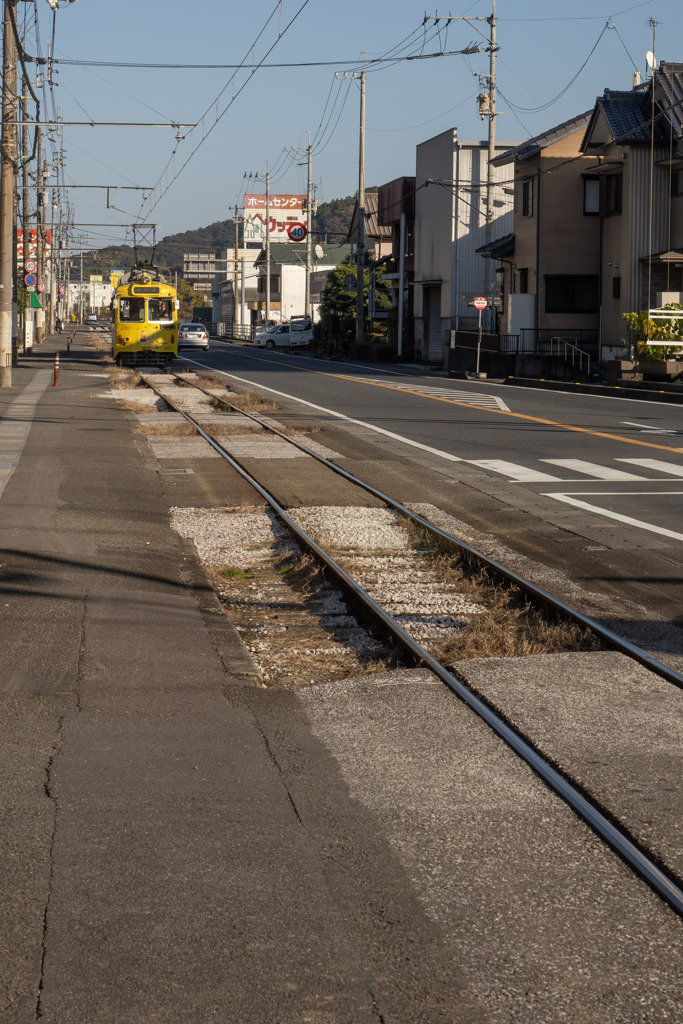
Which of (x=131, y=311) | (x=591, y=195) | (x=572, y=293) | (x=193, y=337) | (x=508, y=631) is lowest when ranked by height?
(x=508, y=631)

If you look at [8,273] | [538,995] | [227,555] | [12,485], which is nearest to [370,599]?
[227,555]

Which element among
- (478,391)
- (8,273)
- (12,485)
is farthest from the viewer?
(478,391)

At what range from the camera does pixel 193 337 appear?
6994 cm

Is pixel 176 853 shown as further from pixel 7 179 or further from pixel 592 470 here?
pixel 7 179

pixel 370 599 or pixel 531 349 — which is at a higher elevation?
pixel 531 349

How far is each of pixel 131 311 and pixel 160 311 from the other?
1090 millimetres

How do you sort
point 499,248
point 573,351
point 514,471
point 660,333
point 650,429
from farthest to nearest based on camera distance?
1. point 499,248
2. point 573,351
3. point 660,333
4. point 650,429
5. point 514,471

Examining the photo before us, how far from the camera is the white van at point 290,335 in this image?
8062 cm

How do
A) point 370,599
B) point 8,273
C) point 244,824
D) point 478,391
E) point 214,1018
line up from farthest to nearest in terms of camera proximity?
point 478,391 < point 8,273 < point 370,599 < point 244,824 < point 214,1018

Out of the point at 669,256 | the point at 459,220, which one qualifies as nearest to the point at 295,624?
the point at 669,256

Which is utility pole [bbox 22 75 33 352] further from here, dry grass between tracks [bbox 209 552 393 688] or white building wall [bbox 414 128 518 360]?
Answer: dry grass between tracks [bbox 209 552 393 688]

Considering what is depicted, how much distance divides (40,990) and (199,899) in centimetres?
68

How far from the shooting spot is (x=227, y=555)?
421 inches

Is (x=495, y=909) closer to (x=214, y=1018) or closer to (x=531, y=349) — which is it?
(x=214, y=1018)
